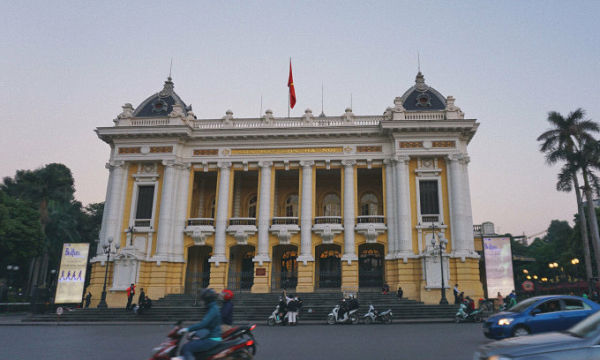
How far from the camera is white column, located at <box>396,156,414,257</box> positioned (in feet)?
90.0

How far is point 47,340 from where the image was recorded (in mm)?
13234

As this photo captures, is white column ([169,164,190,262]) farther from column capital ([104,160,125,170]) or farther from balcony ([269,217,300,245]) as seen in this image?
balcony ([269,217,300,245])

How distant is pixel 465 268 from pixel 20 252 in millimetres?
37654

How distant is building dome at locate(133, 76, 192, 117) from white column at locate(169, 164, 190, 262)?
19.6 ft

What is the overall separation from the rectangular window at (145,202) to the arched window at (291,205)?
10.9m

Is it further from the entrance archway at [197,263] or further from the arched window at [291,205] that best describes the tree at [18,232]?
the arched window at [291,205]

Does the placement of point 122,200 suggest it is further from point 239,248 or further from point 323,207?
point 323,207

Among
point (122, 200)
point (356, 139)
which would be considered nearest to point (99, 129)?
point (122, 200)

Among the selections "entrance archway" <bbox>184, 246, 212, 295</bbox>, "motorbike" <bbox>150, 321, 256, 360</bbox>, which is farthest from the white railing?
"motorbike" <bbox>150, 321, 256, 360</bbox>

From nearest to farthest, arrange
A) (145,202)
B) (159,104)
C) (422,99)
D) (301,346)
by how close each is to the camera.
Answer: (301,346), (145,202), (422,99), (159,104)

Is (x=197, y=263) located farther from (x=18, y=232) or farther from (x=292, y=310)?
(x=18, y=232)

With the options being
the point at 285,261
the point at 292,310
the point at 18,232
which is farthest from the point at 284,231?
the point at 18,232

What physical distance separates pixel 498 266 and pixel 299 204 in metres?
14.2

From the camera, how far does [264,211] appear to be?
29688mm
